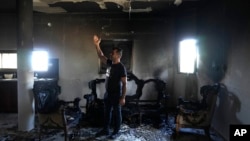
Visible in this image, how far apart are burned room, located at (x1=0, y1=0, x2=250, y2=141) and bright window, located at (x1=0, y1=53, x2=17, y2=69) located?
2cm

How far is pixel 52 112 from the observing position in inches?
146

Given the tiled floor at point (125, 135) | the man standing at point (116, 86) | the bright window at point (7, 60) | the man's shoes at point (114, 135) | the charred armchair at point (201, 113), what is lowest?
the tiled floor at point (125, 135)

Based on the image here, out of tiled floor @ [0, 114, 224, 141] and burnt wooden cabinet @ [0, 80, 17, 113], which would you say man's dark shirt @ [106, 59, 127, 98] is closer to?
tiled floor @ [0, 114, 224, 141]

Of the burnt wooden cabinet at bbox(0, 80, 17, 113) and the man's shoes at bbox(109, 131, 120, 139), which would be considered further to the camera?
the burnt wooden cabinet at bbox(0, 80, 17, 113)

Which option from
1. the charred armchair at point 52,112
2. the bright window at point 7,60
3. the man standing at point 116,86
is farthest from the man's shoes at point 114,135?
the bright window at point 7,60

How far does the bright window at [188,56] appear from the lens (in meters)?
5.21

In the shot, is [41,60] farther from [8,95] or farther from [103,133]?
[103,133]

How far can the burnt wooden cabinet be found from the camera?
18.1ft

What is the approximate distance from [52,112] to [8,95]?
242cm

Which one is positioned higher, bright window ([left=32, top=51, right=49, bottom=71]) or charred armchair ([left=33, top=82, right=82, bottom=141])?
bright window ([left=32, top=51, right=49, bottom=71])

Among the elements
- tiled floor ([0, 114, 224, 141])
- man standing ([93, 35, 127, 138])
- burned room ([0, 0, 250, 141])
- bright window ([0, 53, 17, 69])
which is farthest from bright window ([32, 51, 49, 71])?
man standing ([93, 35, 127, 138])

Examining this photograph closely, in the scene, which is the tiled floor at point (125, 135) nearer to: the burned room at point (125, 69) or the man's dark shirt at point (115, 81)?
the burned room at point (125, 69)

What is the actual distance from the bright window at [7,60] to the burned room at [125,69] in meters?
0.02

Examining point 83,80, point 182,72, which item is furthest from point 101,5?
point 182,72
